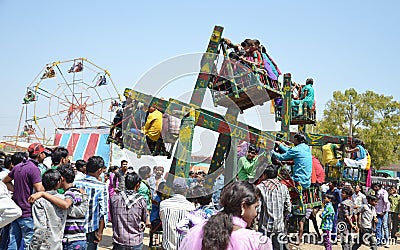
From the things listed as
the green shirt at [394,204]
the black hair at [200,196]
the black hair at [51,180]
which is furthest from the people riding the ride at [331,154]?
the black hair at [51,180]

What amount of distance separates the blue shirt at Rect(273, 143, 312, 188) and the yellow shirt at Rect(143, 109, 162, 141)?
1.92 m

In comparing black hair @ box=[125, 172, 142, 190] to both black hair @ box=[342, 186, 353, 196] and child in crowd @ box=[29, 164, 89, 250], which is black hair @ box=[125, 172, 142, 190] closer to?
child in crowd @ box=[29, 164, 89, 250]

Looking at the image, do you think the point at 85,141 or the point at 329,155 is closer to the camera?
the point at 329,155

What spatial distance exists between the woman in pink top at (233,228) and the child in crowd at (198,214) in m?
1.35

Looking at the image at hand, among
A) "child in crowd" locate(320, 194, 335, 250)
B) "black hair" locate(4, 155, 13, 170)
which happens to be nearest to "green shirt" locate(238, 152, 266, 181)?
"child in crowd" locate(320, 194, 335, 250)

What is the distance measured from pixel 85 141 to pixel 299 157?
15.2m

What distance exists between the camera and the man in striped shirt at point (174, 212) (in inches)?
194

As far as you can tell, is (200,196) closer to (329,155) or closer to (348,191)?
(348,191)

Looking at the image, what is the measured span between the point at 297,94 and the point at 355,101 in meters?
26.9

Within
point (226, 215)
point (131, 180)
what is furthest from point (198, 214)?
point (226, 215)

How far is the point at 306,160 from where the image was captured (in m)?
7.25

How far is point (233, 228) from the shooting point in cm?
267

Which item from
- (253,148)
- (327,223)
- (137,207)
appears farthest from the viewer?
(327,223)

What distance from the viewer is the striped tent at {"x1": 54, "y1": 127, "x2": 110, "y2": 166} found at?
64.0 ft
